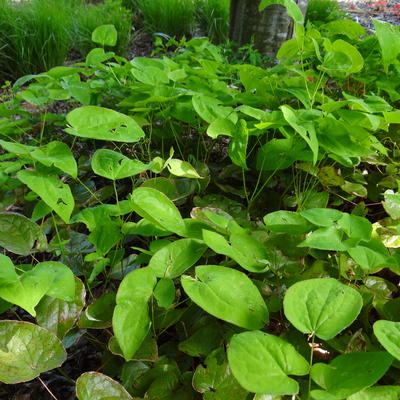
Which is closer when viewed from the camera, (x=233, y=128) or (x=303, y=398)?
(x=303, y=398)

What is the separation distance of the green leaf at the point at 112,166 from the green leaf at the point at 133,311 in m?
0.25

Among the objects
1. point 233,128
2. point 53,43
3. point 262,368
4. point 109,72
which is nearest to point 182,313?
point 262,368

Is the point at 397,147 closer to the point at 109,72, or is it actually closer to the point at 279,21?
the point at 109,72

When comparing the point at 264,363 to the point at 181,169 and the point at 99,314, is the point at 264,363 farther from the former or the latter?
the point at 181,169

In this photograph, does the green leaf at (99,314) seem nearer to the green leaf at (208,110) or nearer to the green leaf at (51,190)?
the green leaf at (51,190)

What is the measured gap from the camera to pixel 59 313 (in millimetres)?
832

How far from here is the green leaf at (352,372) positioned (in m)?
0.56

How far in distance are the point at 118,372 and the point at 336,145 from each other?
691mm

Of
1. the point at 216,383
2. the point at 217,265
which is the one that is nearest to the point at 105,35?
the point at 217,265

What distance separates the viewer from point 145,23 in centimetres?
468

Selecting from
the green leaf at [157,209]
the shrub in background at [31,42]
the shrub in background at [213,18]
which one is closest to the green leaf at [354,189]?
the green leaf at [157,209]

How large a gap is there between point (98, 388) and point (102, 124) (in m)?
0.54

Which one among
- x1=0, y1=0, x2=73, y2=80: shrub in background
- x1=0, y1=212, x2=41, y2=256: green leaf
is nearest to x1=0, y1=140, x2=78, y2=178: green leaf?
x1=0, y1=212, x2=41, y2=256: green leaf

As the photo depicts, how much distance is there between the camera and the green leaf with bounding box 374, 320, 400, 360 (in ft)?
1.92
